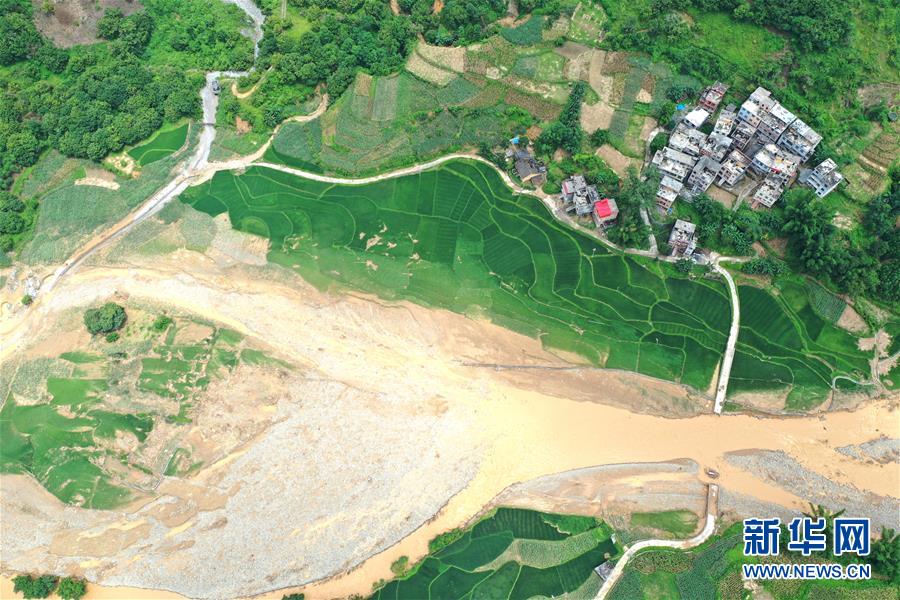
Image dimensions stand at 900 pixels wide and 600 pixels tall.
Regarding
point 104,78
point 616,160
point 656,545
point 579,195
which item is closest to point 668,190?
point 616,160

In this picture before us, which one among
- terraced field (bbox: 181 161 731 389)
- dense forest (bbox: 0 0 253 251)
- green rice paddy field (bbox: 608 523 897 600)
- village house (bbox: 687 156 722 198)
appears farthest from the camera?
dense forest (bbox: 0 0 253 251)

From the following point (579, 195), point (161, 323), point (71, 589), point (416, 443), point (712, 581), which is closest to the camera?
point (712, 581)

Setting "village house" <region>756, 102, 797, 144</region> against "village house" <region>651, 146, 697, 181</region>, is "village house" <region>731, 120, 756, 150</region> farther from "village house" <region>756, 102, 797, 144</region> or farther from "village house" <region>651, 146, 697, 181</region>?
"village house" <region>651, 146, 697, 181</region>

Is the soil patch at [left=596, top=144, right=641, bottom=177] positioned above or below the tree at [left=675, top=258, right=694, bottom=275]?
above

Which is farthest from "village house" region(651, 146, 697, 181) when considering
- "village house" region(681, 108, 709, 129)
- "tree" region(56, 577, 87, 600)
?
"tree" region(56, 577, 87, 600)

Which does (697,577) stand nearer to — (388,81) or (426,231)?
(426,231)

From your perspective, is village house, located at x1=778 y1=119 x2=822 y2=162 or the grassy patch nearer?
the grassy patch

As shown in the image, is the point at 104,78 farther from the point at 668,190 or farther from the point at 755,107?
the point at 755,107
